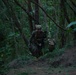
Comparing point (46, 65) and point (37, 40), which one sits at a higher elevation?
point (37, 40)

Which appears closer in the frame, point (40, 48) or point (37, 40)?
point (37, 40)

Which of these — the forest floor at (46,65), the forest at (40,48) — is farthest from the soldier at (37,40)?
the forest floor at (46,65)

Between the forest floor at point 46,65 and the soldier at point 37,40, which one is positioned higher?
the soldier at point 37,40

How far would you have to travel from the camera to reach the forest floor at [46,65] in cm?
814

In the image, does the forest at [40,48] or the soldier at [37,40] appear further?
the soldier at [37,40]

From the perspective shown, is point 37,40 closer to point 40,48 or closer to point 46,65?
point 40,48

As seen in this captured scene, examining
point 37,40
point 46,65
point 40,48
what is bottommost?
point 46,65

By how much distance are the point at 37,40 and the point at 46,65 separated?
1452 mm

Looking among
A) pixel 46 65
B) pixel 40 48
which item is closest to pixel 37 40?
pixel 40 48

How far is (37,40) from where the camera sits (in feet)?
35.1

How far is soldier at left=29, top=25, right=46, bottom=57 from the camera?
34.6ft

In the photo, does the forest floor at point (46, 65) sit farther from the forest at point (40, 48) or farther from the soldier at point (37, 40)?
the soldier at point (37, 40)

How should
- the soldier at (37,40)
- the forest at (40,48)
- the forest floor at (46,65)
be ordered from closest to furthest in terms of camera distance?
the forest floor at (46,65)
the forest at (40,48)
the soldier at (37,40)

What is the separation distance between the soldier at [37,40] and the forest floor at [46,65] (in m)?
0.61
